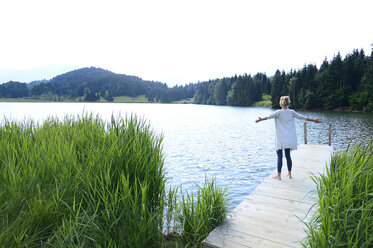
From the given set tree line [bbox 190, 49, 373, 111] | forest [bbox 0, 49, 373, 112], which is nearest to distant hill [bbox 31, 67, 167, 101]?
forest [bbox 0, 49, 373, 112]

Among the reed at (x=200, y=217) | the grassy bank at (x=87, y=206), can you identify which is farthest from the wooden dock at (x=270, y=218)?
the grassy bank at (x=87, y=206)

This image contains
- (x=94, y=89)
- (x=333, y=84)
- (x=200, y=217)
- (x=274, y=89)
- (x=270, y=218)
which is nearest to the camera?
(x=200, y=217)

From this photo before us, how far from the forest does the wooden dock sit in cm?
6223

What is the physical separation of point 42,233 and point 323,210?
3.59 metres

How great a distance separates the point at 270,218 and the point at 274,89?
87.2m

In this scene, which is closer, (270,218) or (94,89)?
(270,218)

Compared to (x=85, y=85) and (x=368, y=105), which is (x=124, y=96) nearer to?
(x=85, y=85)

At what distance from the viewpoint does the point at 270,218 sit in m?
4.23

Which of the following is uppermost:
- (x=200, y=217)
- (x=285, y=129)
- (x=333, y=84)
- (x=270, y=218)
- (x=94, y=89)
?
(x=94, y=89)

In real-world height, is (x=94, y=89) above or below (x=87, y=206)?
above

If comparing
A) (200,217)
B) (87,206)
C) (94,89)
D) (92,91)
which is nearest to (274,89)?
(200,217)

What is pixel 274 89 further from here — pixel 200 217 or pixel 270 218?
pixel 200 217

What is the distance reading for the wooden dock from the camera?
11.3ft

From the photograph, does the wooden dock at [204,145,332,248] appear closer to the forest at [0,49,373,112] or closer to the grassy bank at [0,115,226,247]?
the grassy bank at [0,115,226,247]
